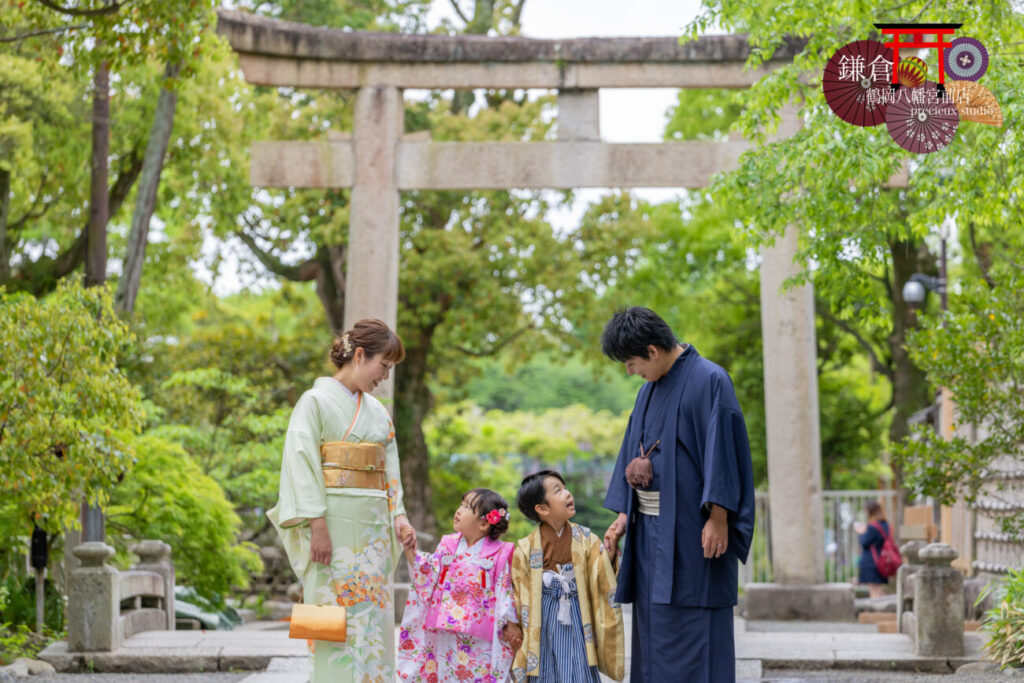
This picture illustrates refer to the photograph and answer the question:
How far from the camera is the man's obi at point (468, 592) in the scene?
4973 mm

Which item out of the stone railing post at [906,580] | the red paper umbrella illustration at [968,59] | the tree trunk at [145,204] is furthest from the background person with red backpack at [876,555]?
the tree trunk at [145,204]

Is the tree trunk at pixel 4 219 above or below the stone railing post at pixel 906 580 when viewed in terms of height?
above

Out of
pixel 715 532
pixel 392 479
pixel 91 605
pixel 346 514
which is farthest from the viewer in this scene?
pixel 91 605

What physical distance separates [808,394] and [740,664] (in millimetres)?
4075

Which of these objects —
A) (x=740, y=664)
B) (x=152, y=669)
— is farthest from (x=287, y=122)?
(x=740, y=664)

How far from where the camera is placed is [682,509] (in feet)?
13.6

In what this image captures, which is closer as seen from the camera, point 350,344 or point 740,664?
point 350,344

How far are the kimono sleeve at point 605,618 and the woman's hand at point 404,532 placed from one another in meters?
0.77

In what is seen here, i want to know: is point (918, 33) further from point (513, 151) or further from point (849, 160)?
point (513, 151)

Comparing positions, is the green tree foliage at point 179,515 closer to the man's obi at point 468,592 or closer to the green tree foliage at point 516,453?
the man's obi at point 468,592

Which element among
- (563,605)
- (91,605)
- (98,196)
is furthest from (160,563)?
(563,605)

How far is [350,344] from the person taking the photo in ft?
15.2

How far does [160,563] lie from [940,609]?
5731 millimetres

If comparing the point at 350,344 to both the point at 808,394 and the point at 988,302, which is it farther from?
the point at 808,394
